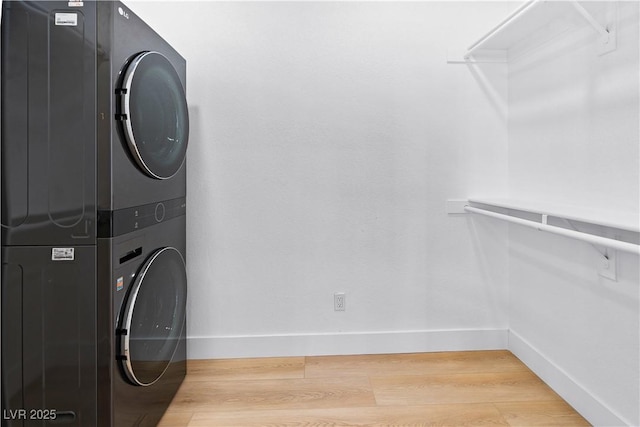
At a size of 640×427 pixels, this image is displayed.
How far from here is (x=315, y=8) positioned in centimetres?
209

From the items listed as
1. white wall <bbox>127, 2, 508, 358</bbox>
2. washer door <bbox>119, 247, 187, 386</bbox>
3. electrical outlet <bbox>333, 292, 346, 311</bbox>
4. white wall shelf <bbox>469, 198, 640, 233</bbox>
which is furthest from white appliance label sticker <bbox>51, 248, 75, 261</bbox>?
white wall shelf <bbox>469, 198, 640, 233</bbox>

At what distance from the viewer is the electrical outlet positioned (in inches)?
84.1

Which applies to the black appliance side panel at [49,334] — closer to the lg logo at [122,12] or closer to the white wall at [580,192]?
the lg logo at [122,12]

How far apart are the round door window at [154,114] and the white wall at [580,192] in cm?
163

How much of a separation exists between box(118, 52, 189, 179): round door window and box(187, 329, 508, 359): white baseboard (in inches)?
39.5

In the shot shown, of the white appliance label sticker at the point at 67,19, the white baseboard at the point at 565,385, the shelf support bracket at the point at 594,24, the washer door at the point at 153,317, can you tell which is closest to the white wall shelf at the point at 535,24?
the shelf support bracket at the point at 594,24

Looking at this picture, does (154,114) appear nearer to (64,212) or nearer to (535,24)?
(64,212)

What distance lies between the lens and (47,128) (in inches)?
47.3

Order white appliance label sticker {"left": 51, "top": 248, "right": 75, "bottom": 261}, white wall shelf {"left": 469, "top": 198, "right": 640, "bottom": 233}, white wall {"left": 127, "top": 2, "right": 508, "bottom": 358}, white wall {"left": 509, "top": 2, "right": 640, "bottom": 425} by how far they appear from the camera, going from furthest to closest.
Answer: white wall {"left": 127, "top": 2, "right": 508, "bottom": 358} → white wall {"left": 509, "top": 2, "right": 640, "bottom": 425} → white appliance label sticker {"left": 51, "top": 248, "right": 75, "bottom": 261} → white wall shelf {"left": 469, "top": 198, "right": 640, "bottom": 233}

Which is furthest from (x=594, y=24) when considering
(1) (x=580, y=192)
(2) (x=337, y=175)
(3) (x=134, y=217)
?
(3) (x=134, y=217)

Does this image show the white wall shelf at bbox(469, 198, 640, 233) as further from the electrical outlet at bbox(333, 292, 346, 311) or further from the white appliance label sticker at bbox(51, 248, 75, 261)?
the white appliance label sticker at bbox(51, 248, 75, 261)

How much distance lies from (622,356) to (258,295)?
157cm

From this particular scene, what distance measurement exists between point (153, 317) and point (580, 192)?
173 centimetres

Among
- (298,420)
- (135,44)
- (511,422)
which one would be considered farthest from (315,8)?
(511,422)
